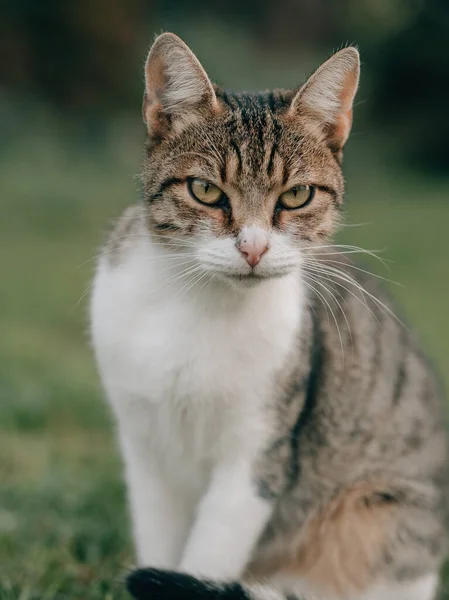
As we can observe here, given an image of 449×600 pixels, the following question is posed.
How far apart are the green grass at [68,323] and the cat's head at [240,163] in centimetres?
49

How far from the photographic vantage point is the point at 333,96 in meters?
2.81

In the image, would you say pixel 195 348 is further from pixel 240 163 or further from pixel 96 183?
pixel 96 183

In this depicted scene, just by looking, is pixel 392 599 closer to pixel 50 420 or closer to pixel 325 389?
pixel 325 389

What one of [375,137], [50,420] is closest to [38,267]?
[50,420]

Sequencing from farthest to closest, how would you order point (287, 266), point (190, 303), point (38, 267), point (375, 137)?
point (375, 137), point (38, 267), point (190, 303), point (287, 266)

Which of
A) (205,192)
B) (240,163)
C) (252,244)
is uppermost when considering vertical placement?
(240,163)

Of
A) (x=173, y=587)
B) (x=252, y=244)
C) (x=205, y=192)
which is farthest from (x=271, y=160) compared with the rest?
(x=173, y=587)

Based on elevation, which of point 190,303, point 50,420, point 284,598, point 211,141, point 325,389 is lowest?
point 50,420

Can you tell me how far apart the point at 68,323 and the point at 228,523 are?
177 inches

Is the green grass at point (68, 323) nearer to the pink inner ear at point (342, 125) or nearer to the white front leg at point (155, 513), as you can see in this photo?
the white front leg at point (155, 513)

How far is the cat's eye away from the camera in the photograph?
2.70 metres

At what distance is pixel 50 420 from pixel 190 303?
2361mm

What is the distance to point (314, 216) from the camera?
2801mm

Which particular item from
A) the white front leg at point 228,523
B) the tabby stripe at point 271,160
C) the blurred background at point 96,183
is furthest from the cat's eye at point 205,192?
the blurred background at point 96,183
